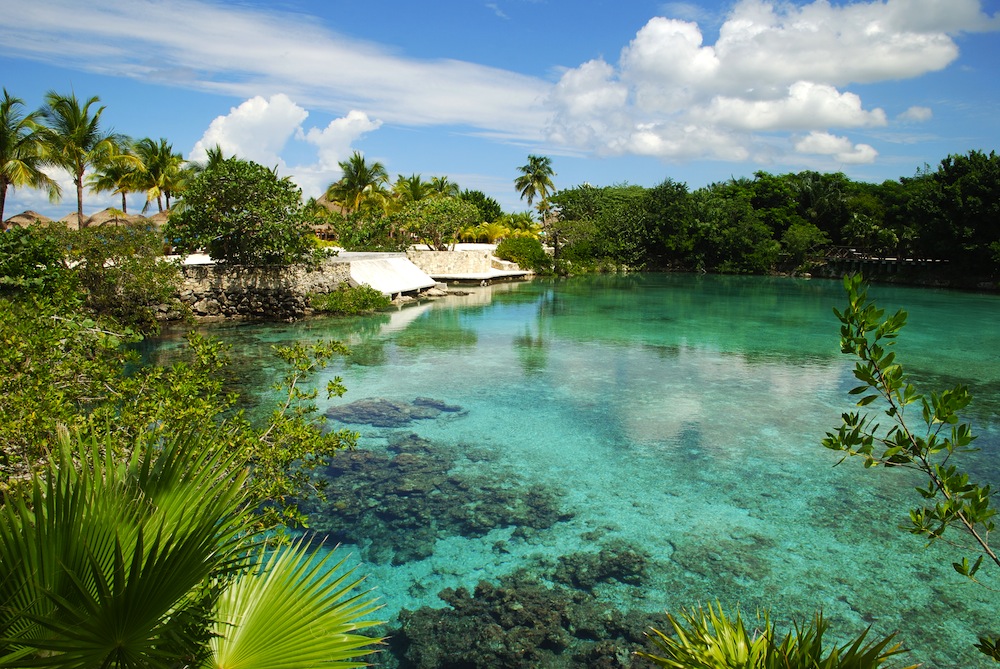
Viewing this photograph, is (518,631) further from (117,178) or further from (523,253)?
(523,253)

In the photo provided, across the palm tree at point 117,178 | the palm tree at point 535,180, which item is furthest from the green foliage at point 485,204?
the palm tree at point 117,178

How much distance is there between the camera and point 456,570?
7.08 metres

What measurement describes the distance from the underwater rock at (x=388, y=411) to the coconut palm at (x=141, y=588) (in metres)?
8.93

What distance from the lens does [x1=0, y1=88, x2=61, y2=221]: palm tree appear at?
22953 mm

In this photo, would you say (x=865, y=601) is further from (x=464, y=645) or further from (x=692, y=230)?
(x=692, y=230)

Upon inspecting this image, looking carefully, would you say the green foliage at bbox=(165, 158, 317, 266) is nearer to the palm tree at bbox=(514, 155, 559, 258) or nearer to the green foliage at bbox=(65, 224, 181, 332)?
the green foliage at bbox=(65, 224, 181, 332)

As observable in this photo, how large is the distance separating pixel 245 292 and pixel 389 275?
27.8ft

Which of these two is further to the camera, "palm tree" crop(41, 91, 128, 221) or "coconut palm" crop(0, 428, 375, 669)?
"palm tree" crop(41, 91, 128, 221)

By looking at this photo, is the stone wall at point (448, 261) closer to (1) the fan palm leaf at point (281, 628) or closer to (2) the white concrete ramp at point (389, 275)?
(2) the white concrete ramp at point (389, 275)

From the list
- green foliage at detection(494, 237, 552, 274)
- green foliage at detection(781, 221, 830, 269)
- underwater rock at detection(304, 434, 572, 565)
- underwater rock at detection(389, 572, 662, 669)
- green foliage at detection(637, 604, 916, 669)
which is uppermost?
green foliage at detection(781, 221, 830, 269)

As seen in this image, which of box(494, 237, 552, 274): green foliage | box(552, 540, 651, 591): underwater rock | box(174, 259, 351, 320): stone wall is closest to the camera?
box(552, 540, 651, 591): underwater rock

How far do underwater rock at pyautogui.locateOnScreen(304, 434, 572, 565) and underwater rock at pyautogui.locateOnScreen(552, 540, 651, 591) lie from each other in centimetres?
81

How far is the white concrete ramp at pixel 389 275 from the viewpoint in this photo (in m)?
27.9

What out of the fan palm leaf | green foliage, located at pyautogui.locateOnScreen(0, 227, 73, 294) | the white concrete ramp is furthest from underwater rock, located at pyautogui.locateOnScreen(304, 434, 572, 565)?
the white concrete ramp
